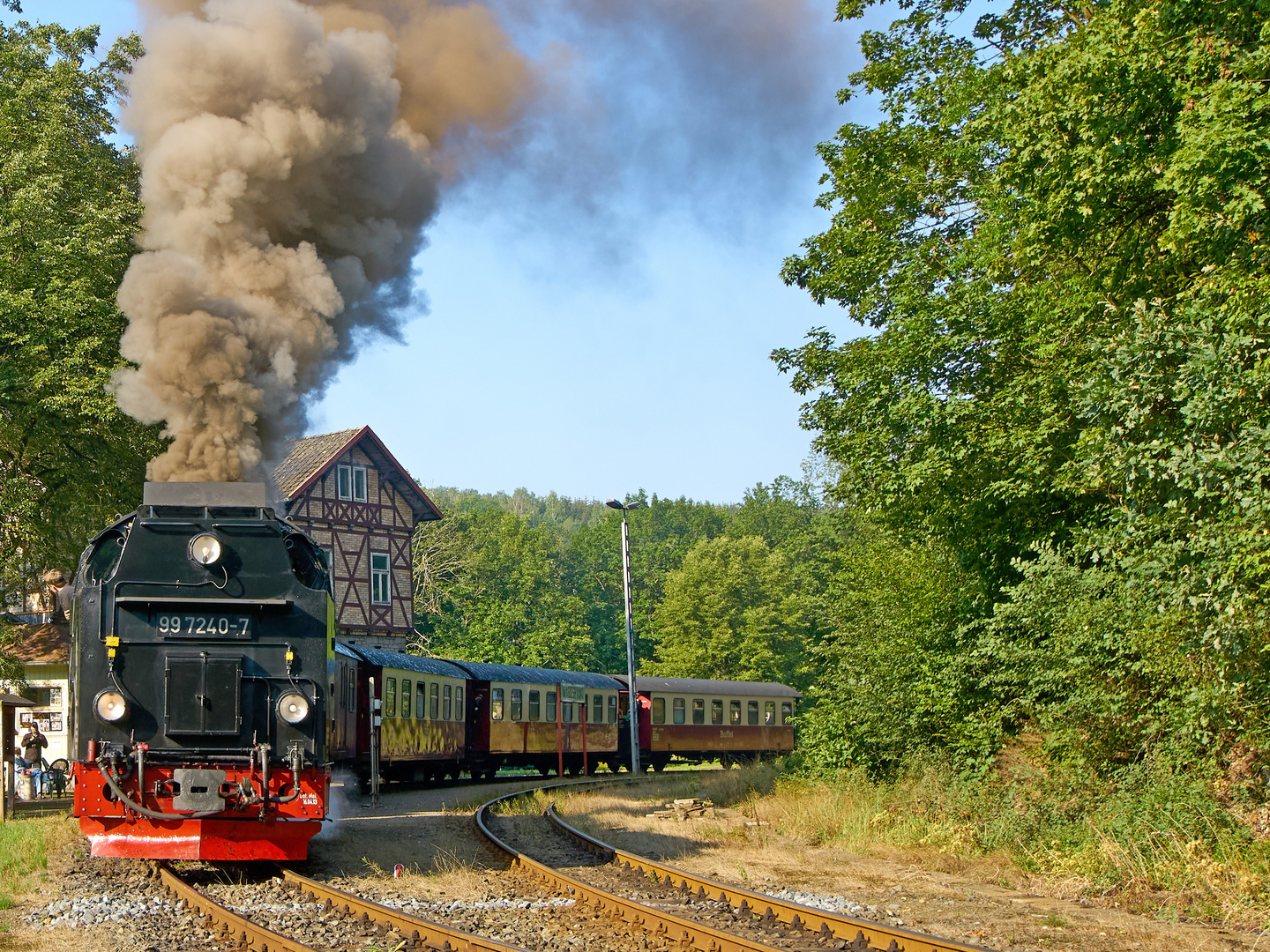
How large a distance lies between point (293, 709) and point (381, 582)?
99.3 ft

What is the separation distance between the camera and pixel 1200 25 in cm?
1049

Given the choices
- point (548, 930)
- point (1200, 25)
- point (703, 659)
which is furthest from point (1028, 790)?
point (703, 659)

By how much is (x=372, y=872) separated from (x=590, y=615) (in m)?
62.5

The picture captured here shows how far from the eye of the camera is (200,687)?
33.7ft

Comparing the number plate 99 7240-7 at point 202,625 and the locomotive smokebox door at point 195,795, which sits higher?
the number plate 99 7240-7 at point 202,625

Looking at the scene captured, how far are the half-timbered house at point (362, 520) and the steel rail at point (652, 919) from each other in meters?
28.3

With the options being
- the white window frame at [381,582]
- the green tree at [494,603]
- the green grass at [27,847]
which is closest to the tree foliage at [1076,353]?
the green grass at [27,847]

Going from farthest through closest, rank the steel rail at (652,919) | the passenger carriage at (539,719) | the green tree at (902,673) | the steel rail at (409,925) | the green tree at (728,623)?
the green tree at (728,623) → the passenger carriage at (539,719) → the green tree at (902,673) → the steel rail at (652,919) → the steel rail at (409,925)

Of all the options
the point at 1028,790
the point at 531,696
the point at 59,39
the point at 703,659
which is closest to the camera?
the point at 1028,790

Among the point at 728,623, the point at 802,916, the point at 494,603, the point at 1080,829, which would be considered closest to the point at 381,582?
the point at 494,603

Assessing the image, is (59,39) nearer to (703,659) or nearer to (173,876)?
(173,876)

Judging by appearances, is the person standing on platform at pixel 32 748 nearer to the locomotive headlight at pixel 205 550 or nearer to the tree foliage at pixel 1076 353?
the locomotive headlight at pixel 205 550

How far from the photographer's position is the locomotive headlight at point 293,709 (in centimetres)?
1034

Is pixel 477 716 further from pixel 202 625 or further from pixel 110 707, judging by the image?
pixel 110 707
